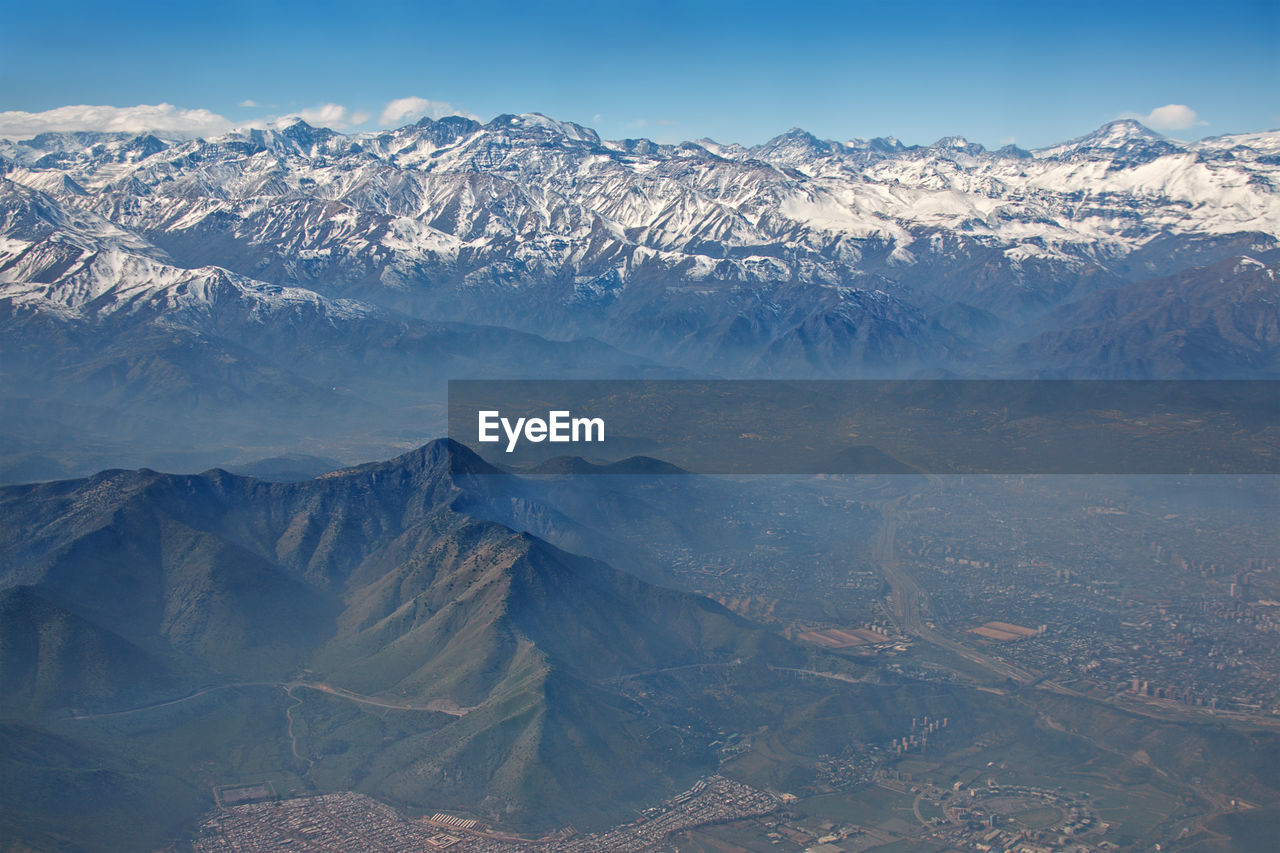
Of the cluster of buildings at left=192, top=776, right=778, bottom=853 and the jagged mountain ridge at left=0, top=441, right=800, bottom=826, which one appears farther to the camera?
the jagged mountain ridge at left=0, top=441, right=800, bottom=826

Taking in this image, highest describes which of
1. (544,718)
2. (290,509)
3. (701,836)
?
(290,509)

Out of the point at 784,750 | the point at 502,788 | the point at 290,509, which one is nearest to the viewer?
the point at 502,788

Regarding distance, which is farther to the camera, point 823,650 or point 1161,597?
point 1161,597

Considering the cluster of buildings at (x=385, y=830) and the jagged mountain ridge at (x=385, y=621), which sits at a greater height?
the jagged mountain ridge at (x=385, y=621)

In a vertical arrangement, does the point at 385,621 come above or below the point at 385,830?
above

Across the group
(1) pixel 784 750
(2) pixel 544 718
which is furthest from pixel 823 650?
(2) pixel 544 718

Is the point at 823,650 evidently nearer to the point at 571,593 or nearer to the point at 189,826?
the point at 571,593

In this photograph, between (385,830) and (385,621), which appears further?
(385,621)

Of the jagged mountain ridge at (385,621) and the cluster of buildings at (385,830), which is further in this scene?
the jagged mountain ridge at (385,621)

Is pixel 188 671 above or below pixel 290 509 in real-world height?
below

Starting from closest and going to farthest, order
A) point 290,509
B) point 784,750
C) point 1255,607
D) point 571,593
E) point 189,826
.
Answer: point 189,826 < point 784,750 < point 571,593 < point 290,509 < point 1255,607

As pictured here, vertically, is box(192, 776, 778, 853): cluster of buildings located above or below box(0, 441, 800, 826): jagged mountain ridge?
below
